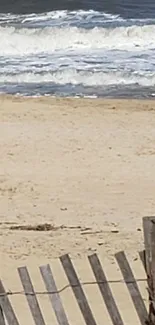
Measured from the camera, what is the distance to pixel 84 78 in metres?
16.3

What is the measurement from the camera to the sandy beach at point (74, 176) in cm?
786

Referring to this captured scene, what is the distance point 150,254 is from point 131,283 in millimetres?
247

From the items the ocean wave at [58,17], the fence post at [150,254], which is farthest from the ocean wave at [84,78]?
the fence post at [150,254]

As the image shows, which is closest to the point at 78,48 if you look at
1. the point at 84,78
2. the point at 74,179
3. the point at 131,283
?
the point at 84,78

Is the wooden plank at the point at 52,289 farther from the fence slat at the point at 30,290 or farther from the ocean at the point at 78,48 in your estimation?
the ocean at the point at 78,48

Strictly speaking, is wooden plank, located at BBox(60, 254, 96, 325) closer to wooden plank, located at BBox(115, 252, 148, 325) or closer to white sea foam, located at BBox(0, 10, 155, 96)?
wooden plank, located at BBox(115, 252, 148, 325)

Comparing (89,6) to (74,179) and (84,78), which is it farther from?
(74,179)

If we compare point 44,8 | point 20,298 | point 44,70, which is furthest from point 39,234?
point 44,8

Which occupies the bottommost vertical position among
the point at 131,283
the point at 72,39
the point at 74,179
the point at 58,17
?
Answer: the point at 74,179

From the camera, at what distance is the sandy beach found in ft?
25.8

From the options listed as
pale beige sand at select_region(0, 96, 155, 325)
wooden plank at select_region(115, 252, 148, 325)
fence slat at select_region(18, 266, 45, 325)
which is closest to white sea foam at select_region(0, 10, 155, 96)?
pale beige sand at select_region(0, 96, 155, 325)

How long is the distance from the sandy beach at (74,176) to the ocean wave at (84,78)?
221 centimetres

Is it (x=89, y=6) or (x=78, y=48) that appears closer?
(x=78, y=48)

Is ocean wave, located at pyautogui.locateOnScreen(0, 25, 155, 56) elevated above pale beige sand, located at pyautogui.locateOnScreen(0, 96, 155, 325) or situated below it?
above
